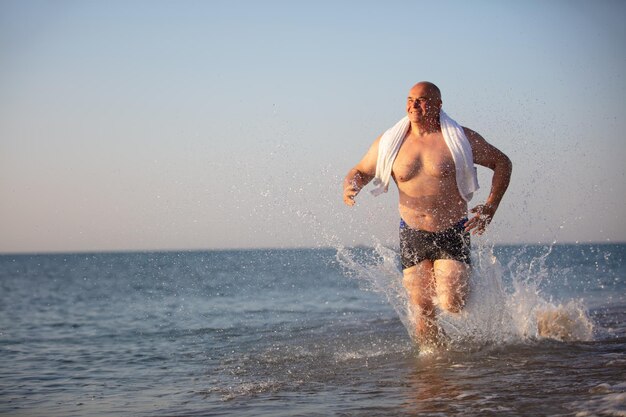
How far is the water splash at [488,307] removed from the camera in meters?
7.40

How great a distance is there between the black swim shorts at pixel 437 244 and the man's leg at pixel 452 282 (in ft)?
0.21

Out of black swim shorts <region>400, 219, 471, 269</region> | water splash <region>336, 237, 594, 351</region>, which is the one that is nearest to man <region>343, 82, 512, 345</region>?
black swim shorts <region>400, 219, 471, 269</region>

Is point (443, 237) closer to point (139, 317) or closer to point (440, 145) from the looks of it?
point (440, 145)

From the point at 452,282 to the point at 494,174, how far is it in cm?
100

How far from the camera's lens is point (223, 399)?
588cm

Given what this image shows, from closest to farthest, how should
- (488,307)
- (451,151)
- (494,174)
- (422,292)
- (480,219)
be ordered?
1. (480,219)
2. (451,151)
3. (494,174)
4. (422,292)
5. (488,307)

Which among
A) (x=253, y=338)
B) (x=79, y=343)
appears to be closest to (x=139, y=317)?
(x=79, y=343)

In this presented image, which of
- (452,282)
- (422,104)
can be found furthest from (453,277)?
(422,104)

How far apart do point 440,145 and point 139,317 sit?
10.5 meters

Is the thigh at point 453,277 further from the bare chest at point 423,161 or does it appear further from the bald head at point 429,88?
the bald head at point 429,88

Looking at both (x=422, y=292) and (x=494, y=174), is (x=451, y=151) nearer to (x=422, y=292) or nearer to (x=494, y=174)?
(x=494, y=174)

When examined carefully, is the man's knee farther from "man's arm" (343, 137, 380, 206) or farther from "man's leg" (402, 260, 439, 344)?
"man's arm" (343, 137, 380, 206)

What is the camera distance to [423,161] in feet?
22.7

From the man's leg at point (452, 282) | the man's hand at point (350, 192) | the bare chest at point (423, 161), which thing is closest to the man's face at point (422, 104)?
the bare chest at point (423, 161)
